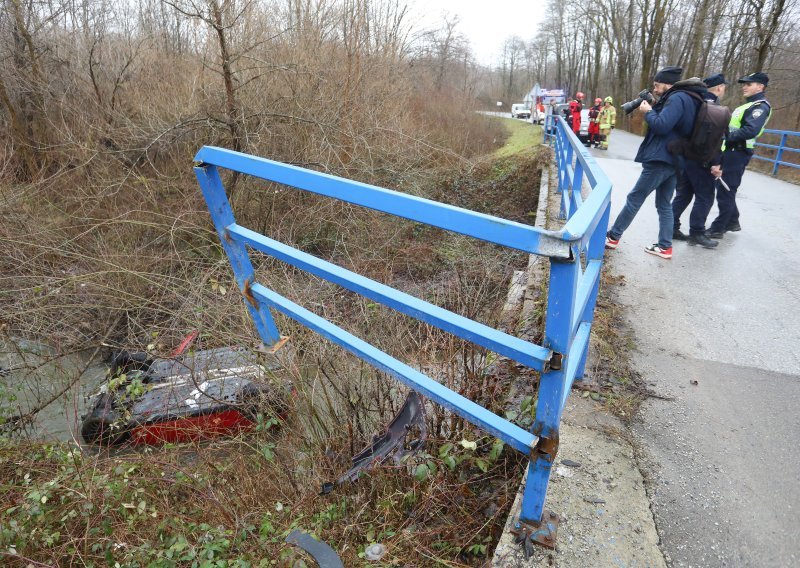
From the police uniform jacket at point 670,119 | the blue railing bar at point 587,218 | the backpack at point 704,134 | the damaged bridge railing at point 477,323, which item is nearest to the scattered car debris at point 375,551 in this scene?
the damaged bridge railing at point 477,323

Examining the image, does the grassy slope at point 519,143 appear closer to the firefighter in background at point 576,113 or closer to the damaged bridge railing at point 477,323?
the firefighter in background at point 576,113

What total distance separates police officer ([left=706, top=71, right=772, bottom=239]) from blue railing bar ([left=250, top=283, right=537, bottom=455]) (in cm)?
512

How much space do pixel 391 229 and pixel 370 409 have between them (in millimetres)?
6085

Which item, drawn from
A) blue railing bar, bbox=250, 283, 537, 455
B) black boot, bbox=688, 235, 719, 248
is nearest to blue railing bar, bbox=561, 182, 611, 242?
blue railing bar, bbox=250, 283, 537, 455

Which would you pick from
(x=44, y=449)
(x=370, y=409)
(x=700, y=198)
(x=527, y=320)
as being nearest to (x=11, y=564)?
(x=44, y=449)

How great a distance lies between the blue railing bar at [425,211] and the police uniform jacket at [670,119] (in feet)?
12.6

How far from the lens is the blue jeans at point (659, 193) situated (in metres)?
4.64

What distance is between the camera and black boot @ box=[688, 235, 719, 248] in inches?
206

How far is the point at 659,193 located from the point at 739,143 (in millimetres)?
1561

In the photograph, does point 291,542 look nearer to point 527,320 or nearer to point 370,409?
point 370,409

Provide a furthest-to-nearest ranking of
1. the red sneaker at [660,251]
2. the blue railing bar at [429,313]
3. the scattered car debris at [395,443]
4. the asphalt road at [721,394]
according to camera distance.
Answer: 1. the red sneaker at [660,251]
2. the scattered car debris at [395,443]
3. the asphalt road at [721,394]
4. the blue railing bar at [429,313]

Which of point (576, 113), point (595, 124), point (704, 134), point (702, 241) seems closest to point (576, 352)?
point (704, 134)

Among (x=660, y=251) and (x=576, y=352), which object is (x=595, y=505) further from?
(x=660, y=251)

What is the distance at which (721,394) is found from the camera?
2840 millimetres
